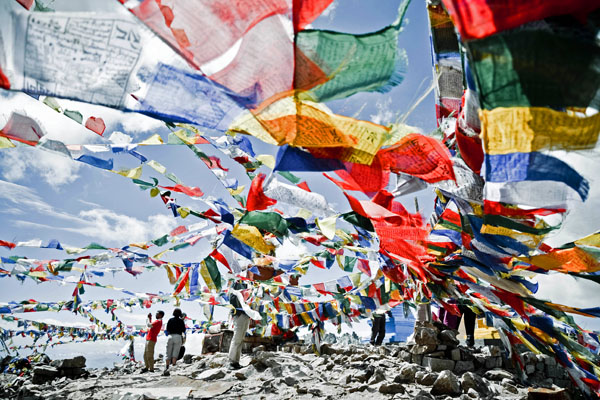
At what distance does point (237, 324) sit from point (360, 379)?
2398 millimetres

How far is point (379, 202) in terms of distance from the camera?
2.52m

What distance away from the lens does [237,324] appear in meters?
6.32

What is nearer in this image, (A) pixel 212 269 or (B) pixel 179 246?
(A) pixel 212 269

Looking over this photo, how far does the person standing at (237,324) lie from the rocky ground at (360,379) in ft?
0.67

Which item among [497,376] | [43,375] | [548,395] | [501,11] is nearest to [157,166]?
[501,11]

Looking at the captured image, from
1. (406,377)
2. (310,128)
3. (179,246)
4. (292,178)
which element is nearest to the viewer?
(310,128)

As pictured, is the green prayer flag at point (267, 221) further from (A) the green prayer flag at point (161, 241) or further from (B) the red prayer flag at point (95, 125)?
(A) the green prayer flag at point (161, 241)

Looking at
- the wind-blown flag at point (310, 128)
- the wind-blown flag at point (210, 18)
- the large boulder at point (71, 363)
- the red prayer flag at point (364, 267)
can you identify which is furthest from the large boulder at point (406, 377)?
the large boulder at point (71, 363)

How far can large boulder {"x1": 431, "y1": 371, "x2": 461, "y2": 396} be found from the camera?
470 centimetres

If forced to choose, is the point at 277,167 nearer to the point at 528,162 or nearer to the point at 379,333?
the point at 528,162

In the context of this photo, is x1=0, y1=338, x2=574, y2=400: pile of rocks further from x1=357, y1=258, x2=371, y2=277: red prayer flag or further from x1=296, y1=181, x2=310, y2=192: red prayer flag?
x1=296, y1=181, x2=310, y2=192: red prayer flag

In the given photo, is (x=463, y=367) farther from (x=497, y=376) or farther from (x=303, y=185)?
(x=303, y=185)

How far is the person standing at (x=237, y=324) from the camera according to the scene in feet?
20.0

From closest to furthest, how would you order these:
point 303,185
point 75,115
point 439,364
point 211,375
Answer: point 75,115, point 303,185, point 211,375, point 439,364
